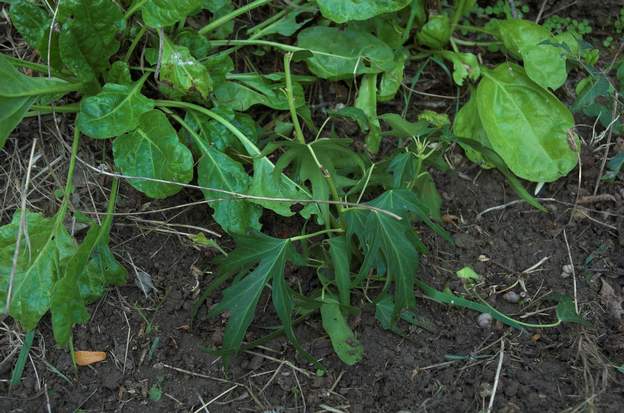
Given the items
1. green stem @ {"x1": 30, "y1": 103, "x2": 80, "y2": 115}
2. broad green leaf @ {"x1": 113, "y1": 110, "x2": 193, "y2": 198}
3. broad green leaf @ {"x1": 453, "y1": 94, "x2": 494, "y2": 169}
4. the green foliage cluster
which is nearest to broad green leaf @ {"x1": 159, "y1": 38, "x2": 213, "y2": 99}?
the green foliage cluster

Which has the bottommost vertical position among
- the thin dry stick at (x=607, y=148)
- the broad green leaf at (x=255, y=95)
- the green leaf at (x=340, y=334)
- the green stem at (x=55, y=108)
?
the green leaf at (x=340, y=334)

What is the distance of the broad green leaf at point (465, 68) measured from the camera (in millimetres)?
2215

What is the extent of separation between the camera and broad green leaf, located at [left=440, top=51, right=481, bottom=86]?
7.27 feet

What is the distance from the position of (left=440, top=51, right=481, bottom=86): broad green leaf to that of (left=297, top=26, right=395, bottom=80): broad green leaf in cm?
22

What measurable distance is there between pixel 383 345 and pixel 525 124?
0.86m

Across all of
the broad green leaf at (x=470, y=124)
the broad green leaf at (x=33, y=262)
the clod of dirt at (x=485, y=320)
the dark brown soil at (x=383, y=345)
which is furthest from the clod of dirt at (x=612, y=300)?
the broad green leaf at (x=33, y=262)

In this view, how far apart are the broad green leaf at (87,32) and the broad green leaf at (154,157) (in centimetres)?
22

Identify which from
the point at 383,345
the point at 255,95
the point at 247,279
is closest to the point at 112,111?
the point at 255,95

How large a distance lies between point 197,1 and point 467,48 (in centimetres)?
98

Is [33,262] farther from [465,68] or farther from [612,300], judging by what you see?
[612,300]

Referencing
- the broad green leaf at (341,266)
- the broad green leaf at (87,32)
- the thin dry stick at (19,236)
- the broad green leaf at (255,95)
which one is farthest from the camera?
the broad green leaf at (255,95)

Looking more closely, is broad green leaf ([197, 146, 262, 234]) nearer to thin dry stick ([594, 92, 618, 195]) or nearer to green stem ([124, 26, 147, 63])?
green stem ([124, 26, 147, 63])

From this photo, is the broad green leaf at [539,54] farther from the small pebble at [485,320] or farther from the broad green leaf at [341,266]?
the broad green leaf at [341,266]

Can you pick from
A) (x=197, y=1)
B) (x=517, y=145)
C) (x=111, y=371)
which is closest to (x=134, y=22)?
(x=197, y=1)
